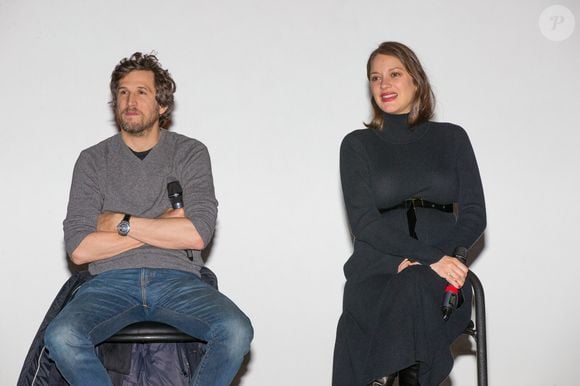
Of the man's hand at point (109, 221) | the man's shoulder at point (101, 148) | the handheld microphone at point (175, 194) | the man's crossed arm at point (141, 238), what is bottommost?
the man's crossed arm at point (141, 238)

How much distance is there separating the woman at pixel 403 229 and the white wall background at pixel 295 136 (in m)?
0.90

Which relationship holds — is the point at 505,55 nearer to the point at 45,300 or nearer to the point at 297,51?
the point at 297,51

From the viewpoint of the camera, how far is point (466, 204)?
3201 mm

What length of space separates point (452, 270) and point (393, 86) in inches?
31.0

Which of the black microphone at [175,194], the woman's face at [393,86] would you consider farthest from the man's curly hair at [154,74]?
the woman's face at [393,86]

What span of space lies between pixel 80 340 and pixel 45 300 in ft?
4.10

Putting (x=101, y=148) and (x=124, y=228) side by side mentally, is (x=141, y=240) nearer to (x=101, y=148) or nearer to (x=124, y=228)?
(x=124, y=228)

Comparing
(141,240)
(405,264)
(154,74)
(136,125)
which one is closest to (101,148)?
(136,125)

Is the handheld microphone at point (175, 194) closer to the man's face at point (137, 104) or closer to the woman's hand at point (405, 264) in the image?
the man's face at point (137, 104)

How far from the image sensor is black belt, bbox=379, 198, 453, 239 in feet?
10.4

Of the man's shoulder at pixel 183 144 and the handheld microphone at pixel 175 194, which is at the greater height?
the man's shoulder at pixel 183 144

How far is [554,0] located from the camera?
4.36m

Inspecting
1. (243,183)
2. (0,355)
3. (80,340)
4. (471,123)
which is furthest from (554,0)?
(0,355)

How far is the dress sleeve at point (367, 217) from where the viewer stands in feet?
10.0
